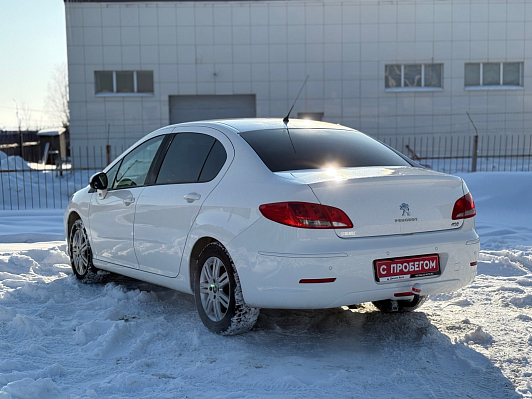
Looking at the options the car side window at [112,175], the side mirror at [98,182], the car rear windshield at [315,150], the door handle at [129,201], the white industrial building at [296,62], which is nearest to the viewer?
the car rear windshield at [315,150]

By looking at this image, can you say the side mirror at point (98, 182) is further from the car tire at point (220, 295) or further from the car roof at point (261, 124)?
the car tire at point (220, 295)

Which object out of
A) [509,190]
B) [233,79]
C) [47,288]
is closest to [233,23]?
[233,79]

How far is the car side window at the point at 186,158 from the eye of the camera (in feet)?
17.4

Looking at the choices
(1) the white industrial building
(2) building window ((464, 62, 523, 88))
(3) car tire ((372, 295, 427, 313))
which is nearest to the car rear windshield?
(3) car tire ((372, 295, 427, 313))

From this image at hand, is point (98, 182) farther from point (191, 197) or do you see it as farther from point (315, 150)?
point (315, 150)

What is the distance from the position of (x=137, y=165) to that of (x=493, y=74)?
72.8 ft

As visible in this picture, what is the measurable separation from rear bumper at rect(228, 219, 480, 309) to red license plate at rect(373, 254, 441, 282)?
3 centimetres

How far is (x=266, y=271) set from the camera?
4.40 m

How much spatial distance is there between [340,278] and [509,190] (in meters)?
9.03

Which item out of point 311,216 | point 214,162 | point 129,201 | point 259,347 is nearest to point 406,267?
point 311,216

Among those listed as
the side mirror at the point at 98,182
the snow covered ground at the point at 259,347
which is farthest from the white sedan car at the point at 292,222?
the side mirror at the point at 98,182

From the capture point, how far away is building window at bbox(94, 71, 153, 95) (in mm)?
24938

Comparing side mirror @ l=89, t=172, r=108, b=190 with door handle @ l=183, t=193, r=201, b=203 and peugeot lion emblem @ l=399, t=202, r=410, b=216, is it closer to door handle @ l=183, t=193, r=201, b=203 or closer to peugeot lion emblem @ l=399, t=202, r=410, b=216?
door handle @ l=183, t=193, r=201, b=203

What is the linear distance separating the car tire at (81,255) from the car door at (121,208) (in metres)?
0.21
